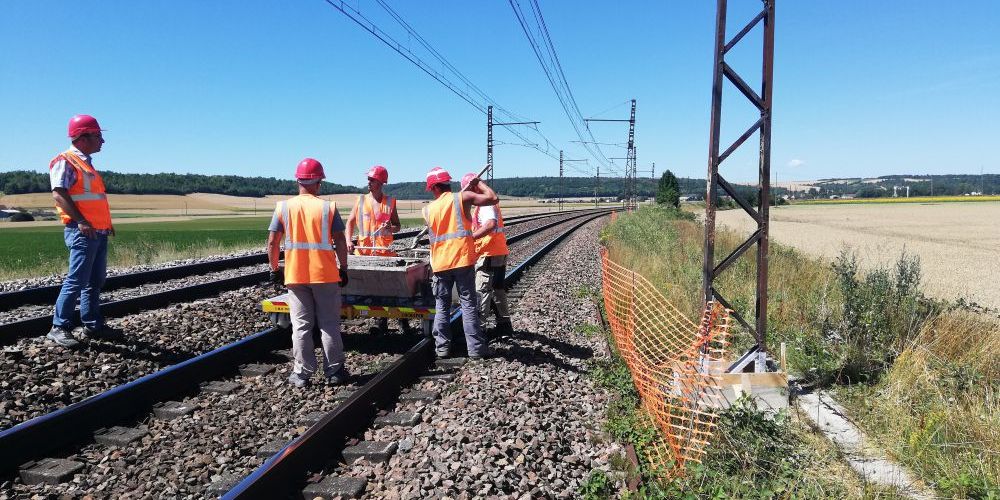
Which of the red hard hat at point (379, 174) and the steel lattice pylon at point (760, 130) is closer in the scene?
the steel lattice pylon at point (760, 130)

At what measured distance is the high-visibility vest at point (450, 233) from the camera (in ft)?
20.8

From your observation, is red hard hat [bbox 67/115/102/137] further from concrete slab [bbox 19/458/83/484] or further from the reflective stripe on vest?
concrete slab [bbox 19/458/83/484]

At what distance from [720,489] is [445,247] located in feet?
11.8

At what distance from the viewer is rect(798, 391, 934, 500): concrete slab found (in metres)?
3.95

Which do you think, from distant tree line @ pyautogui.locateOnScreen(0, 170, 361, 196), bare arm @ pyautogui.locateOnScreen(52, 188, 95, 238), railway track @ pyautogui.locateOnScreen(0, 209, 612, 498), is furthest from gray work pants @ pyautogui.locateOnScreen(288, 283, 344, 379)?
distant tree line @ pyautogui.locateOnScreen(0, 170, 361, 196)

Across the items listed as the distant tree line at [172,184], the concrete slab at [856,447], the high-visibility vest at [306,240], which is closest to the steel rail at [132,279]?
the high-visibility vest at [306,240]

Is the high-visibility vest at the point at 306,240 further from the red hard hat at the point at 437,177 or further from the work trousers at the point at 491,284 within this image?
the work trousers at the point at 491,284

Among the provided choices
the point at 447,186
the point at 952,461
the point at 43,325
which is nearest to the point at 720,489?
the point at 952,461

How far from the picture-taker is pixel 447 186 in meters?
6.62

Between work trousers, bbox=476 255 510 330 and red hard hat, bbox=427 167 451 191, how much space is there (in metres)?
1.28

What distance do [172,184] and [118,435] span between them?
435 ft

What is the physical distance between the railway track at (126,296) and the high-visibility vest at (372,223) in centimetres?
330

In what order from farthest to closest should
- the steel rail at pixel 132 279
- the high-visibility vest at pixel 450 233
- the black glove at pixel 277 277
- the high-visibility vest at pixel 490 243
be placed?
the steel rail at pixel 132 279 < the high-visibility vest at pixel 490 243 < the high-visibility vest at pixel 450 233 < the black glove at pixel 277 277

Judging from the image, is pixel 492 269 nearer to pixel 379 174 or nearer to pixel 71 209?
pixel 379 174
